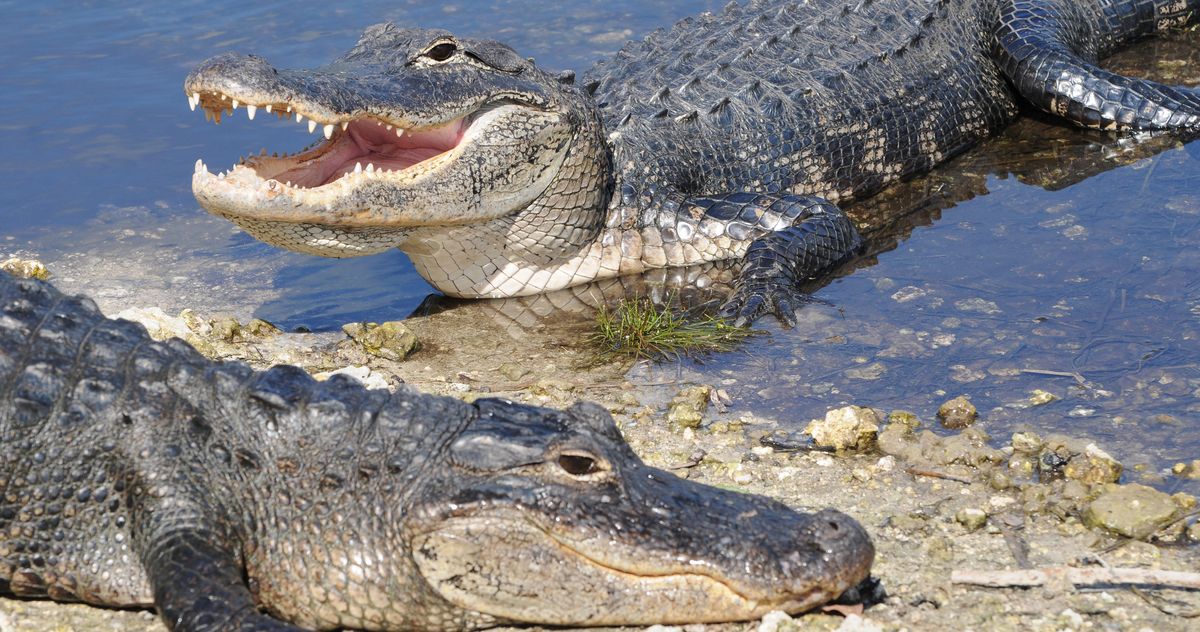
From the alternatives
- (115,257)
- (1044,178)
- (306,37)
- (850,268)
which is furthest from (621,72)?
(306,37)

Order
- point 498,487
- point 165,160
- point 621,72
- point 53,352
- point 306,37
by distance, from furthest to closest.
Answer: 1. point 306,37
2. point 165,160
3. point 621,72
4. point 53,352
5. point 498,487

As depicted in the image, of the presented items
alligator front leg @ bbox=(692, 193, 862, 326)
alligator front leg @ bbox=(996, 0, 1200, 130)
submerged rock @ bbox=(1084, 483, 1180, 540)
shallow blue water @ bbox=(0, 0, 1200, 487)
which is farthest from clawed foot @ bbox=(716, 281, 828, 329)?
alligator front leg @ bbox=(996, 0, 1200, 130)

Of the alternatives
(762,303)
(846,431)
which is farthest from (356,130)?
(846,431)

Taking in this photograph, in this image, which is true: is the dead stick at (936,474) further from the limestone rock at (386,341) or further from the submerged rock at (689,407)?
the limestone rock at (386,341)

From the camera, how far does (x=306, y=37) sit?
35.7ft

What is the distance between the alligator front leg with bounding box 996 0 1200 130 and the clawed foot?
9.53 ft

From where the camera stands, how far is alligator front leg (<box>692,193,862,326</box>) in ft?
19.7

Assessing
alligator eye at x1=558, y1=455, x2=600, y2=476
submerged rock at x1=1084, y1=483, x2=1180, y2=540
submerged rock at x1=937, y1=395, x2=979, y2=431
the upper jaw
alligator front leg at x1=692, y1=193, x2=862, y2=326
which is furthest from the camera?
alligator front leg at x1=692, y1=193, x2=862, y2=326

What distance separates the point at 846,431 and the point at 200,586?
2255 mm

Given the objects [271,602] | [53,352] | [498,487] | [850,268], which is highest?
[53,352]

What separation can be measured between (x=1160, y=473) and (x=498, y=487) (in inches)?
90.4

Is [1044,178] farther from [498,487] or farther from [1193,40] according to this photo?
[498,487]

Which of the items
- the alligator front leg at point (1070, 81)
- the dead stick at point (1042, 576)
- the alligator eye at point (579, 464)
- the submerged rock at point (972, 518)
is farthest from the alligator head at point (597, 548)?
the alligator front leg at point (1070, 81)

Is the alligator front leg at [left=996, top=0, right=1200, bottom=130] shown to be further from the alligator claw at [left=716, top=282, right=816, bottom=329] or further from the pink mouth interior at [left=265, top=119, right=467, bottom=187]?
the pink mouth interior at [left=265, top=119, right=467, bottom=187]
